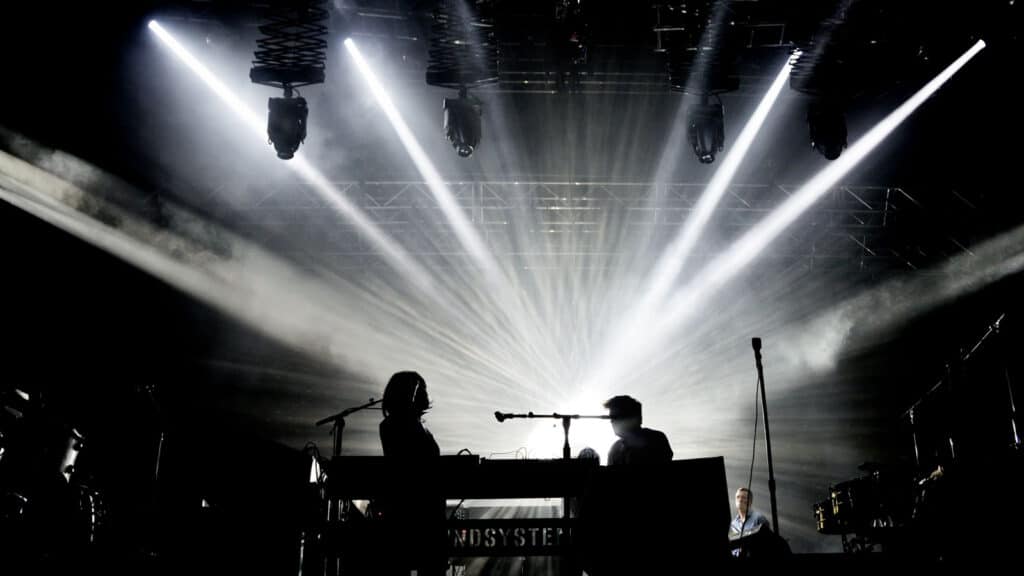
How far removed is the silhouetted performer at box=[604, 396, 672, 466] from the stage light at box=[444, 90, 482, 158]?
10.6 feet

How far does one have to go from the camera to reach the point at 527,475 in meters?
3.14

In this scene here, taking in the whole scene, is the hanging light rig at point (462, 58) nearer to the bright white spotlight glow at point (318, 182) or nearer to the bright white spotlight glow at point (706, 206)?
the bright white spotlight glow at point (318, 182)

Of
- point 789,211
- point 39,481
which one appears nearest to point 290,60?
point 39,481

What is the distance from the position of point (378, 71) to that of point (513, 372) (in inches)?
183

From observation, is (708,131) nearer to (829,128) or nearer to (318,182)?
(829,128)

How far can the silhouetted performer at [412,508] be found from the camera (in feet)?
9.61

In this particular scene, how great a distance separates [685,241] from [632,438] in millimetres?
6041

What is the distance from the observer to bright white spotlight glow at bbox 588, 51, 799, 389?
27.3ft

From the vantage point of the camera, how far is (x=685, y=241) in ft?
31.3

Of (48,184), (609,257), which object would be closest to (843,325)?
(609,257)

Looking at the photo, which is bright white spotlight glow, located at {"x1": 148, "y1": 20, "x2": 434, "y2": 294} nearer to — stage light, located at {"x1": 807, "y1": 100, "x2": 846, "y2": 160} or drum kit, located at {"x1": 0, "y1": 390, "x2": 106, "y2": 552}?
drum kit, located at {"x1": 0, "y1": 390, "x2": 106, "y2": 552}

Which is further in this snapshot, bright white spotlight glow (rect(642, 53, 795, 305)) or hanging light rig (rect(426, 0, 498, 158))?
bright white spotlight glow (rect(642, 53, 795, 305))

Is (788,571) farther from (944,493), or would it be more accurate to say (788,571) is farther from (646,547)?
(944,493)

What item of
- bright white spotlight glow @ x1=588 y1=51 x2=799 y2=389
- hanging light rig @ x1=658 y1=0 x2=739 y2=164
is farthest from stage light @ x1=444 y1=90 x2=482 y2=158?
bright white spotlight glow @ x1=588 y1=51 x2=799 y2=389
